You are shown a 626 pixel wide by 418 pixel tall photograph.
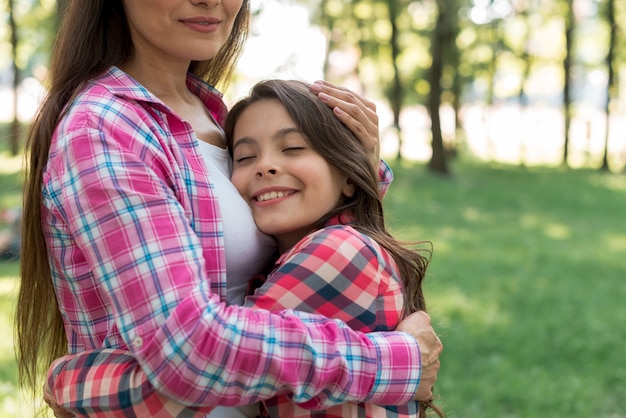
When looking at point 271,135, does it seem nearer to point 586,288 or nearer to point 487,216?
point 586,288

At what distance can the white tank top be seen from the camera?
180 cm

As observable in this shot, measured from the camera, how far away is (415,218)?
42.0 ft

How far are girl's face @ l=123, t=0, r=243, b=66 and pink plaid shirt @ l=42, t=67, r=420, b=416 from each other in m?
0.25

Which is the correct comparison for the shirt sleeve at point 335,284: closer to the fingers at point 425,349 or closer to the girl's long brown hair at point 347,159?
the fingers at point 425,349

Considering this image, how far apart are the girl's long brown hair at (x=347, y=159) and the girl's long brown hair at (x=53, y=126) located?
403 mm

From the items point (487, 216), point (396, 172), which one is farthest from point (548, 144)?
point (487, 216)

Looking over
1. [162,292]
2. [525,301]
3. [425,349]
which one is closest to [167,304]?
[162,292]

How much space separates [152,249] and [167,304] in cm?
11

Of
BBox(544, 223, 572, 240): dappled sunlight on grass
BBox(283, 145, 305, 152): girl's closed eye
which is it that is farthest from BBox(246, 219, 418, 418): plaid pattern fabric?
BBox(544, 223, 572, 240): dappled sunlight on grass

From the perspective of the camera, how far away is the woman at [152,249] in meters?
1.42

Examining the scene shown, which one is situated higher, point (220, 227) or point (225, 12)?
point (225, 12)

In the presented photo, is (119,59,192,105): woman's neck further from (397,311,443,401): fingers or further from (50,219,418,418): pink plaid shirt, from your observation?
(397,311,443,401): fingers

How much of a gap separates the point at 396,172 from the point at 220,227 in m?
17.6

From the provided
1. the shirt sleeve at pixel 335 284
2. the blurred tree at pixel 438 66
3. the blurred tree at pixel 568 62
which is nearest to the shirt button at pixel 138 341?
the shirt sleeve at pixel 335 284
